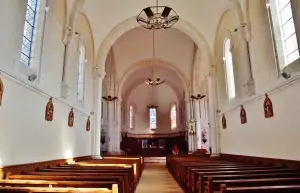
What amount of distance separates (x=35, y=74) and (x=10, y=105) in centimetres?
157

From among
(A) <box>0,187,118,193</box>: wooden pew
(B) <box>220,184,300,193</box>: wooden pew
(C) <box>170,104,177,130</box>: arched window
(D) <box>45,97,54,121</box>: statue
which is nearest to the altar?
(C) <box>170,104,177,130</box>: arched window

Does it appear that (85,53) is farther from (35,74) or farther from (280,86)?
(280,86)

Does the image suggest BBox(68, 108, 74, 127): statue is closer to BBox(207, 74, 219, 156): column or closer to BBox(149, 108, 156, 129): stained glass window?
BBox(207, 74, 219, 156): column

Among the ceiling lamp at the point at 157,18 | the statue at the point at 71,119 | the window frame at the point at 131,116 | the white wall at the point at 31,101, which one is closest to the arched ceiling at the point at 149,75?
the window frame at the point at 131,116

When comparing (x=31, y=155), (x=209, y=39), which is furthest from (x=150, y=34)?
(x=31, y=155)

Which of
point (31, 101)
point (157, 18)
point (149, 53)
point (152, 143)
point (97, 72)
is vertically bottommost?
point (152, 143)

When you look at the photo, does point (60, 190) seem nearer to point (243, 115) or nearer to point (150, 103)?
point (243, 115)

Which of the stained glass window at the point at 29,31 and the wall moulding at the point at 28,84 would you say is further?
the stained glass window at the point at 29,31

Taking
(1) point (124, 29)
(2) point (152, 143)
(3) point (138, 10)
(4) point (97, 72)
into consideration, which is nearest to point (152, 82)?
(1) point (124, 29)

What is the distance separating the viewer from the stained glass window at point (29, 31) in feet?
23.6

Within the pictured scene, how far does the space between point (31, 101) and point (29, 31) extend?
2.23 metres

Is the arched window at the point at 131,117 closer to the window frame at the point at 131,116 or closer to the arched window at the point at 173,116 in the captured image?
the window frame at the point at 131,116

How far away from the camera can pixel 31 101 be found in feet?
22.6

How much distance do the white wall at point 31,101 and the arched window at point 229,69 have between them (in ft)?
24.6
